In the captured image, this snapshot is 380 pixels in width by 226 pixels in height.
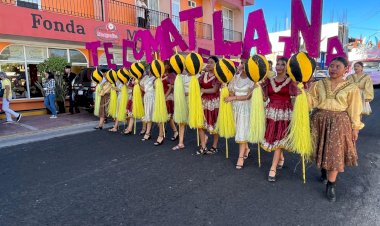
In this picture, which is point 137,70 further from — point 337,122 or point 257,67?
point 337,122

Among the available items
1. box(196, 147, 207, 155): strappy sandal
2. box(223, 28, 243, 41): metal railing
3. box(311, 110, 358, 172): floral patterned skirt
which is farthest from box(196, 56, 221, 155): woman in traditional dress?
box(223, 28, 243, 41): metal railing

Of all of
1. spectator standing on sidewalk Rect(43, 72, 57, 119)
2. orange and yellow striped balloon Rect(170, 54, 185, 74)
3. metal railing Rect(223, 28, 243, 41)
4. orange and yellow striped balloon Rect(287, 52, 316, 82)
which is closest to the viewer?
orange and yellow striped balloon Rect(287, 52, 316, 82)

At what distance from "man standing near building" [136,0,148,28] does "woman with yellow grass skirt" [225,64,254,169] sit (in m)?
10.9

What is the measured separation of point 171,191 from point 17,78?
9165mm

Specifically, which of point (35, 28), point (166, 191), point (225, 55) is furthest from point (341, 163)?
point (35, 28)

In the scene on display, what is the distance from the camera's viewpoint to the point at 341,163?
3.04 m

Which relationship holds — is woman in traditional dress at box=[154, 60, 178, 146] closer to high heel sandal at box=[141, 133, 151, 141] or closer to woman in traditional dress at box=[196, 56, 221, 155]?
high heel sandal at box=[141, 133, 151, 141]

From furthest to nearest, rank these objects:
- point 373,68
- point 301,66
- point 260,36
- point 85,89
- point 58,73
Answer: point 373,68 → point 58,73 → point 85,89 → point 260,36 → point 301,66

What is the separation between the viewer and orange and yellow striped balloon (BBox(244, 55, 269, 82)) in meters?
3.58

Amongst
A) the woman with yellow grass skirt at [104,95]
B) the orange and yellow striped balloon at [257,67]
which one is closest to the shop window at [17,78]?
the woman with yellow grass skirt at [104,95]

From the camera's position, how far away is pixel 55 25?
32.5ft

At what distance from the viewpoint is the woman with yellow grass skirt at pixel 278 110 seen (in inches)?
139

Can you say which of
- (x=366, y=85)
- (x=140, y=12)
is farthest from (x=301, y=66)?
(x=140, y=12)

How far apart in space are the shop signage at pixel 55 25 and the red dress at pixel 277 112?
342 inches
